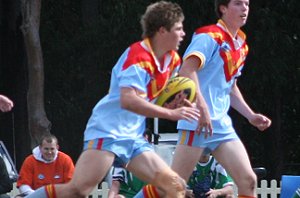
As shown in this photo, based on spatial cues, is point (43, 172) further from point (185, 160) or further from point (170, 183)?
point (170, 183)

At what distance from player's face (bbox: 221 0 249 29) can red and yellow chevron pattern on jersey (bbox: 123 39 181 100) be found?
1.06 meters

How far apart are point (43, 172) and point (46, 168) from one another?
0.07m

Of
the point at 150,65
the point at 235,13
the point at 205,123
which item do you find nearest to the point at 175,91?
the point at 150,65

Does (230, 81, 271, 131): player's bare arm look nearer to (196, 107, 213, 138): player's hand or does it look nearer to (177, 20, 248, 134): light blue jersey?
(177, 20, 248, 134): light blue jersey

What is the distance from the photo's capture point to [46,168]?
1371 centimetres

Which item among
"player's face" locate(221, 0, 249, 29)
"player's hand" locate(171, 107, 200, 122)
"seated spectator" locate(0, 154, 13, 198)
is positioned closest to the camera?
"player's hand" locate(171, 107, 200, 122)

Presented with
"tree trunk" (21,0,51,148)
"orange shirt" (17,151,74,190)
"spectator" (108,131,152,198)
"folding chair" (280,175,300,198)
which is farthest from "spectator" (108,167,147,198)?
"tree trunk" (21,0,51,148)

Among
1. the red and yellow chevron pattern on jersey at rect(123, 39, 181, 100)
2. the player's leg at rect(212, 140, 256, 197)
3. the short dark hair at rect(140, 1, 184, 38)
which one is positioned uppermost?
the short dark hair at rect(140, 1, 184, 38)

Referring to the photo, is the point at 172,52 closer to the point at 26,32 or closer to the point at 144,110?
the point at 144,110

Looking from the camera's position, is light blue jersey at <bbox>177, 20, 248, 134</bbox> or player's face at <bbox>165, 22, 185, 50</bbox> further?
light blue jersey at <bbox>177, 20, 248, 134</bbox>

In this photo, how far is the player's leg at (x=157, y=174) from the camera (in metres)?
8.23

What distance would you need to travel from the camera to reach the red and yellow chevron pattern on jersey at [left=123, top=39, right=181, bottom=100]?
821 cm

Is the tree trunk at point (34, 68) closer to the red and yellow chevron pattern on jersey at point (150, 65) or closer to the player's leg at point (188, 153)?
the player's leg at point (188, 153)

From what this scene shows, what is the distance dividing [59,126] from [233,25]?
1406cm
